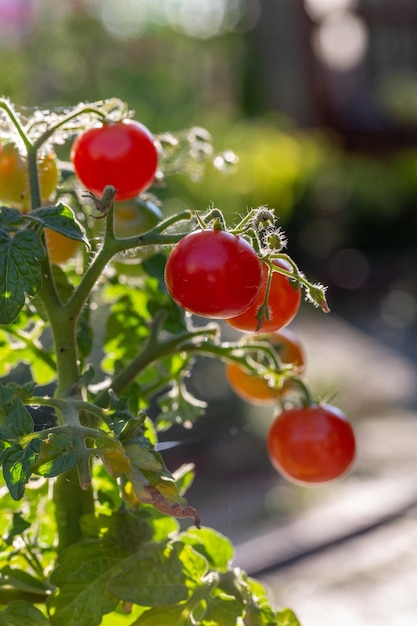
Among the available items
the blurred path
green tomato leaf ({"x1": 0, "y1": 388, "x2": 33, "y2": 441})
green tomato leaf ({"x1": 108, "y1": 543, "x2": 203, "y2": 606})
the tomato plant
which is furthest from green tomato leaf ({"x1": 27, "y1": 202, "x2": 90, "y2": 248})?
the blurred path

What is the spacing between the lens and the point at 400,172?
260 inches

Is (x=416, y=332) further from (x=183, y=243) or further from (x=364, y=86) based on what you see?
(x=183, y=243)

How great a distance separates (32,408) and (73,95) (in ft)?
28.6

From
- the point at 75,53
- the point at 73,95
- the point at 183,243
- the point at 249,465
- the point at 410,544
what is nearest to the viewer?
the point at 183,243

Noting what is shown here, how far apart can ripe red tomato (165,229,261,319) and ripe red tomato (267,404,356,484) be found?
27 cm

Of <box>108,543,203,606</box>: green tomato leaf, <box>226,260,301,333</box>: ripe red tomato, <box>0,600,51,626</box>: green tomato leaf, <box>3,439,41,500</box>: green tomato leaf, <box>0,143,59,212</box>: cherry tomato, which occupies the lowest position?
<box>0,600,51,626</box>: green tomato leaf

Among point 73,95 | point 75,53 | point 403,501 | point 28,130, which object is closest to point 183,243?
point 28,130

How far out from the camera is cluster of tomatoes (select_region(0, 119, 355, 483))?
0.58m

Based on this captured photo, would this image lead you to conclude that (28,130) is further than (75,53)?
No

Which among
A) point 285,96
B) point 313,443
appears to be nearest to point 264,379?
point 313,443

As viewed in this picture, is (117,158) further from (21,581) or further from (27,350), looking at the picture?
(21,581)

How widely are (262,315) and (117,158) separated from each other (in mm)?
180

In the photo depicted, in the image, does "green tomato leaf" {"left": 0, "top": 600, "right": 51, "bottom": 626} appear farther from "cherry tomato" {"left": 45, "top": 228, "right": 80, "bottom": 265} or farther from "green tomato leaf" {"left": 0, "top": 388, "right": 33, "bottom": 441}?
"cherry tomato" {"left": 45, "top": 228, "right": 80, "bottom": 265}

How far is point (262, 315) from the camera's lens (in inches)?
23.7
